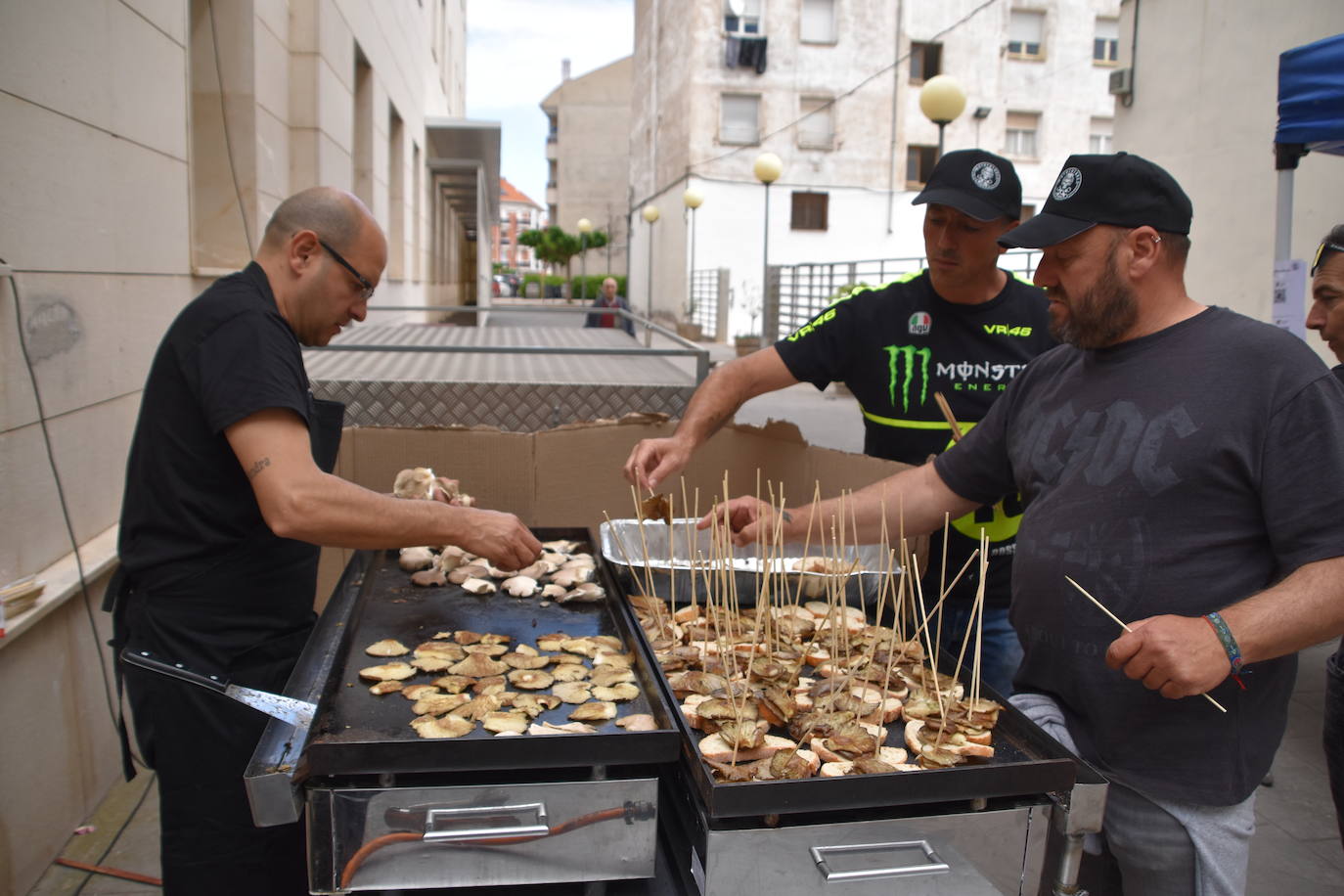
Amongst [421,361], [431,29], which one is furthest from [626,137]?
[421,361]

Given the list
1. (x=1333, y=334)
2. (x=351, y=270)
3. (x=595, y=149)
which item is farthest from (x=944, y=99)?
(x=595, y=149)

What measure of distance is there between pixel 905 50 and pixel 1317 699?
2862 centimetres

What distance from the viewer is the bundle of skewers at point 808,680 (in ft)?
5.82

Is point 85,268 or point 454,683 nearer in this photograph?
point 454,683

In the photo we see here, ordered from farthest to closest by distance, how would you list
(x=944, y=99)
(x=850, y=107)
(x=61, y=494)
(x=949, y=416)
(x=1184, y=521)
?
(x=850, y=107) → (x=944, y=99) → (x=61, y=494) → (x=949, y=416) → (x=1184, y=521)

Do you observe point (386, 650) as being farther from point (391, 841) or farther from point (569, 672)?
point (391, 841)

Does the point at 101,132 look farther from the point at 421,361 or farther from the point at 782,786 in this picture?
the point at 782,786

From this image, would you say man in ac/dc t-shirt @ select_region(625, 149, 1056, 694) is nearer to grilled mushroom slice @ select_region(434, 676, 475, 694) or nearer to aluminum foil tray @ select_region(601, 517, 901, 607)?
aluminum foil tray @ select_region(601, 517, 901, 607)

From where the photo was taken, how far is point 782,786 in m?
1.54

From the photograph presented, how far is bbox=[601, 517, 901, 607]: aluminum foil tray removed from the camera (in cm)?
268

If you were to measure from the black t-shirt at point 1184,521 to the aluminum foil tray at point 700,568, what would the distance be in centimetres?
62

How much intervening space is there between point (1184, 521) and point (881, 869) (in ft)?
2.88

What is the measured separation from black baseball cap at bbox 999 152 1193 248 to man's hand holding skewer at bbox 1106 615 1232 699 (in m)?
0.79

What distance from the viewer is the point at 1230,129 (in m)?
8.27
